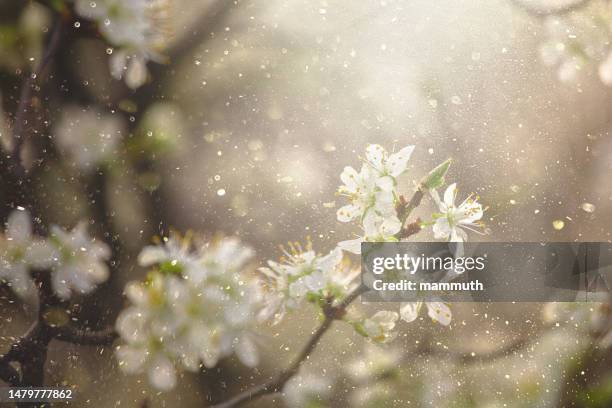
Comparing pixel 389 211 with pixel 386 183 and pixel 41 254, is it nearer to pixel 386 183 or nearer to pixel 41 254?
pixel 386 183

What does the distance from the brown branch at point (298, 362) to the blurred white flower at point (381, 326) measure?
26 mm

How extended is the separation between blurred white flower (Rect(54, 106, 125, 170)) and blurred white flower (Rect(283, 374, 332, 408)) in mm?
269

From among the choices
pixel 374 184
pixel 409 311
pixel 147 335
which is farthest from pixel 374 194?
pixel 147 335

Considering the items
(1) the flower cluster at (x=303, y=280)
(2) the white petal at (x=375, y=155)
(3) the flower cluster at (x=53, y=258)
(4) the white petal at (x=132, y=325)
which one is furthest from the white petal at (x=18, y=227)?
(2) the white petal at (x=375, y=155)

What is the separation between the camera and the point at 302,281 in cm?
45

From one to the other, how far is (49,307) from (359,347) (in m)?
0.28

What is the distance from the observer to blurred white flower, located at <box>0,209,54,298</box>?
434 millimetres

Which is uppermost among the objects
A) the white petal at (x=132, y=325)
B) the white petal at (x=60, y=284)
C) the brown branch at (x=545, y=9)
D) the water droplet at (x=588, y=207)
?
the brown branch at (x=545, y=9)

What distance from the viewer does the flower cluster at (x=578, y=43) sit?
48 cm

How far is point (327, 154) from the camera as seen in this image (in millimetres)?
467

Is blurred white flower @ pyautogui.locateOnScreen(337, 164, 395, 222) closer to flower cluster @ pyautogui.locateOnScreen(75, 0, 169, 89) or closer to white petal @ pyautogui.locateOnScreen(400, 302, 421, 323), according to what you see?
white petal @ pyautogui.locateOnScreen(400, 302, 421, 323)

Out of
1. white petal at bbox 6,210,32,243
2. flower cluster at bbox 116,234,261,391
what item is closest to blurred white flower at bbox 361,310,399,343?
flower cluster at bbox 116,234,261,391

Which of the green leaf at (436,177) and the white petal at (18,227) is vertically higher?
the green leaf at (436,177)

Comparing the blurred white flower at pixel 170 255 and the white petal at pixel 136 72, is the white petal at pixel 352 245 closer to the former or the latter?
the blurred white flower at pixel 170 255
